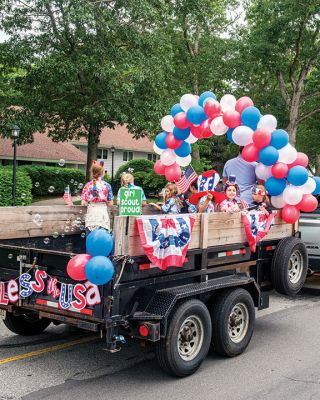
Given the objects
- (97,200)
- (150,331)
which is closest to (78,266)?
(150,331)

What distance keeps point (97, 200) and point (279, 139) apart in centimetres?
243

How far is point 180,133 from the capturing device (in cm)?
818

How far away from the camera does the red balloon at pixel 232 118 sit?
23.1ft

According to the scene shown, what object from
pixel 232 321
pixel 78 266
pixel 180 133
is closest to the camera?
pixel 78 266

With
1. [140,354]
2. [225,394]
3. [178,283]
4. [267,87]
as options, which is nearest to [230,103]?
[178,283]

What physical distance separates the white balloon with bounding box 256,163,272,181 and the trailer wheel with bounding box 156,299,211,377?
2490 mm

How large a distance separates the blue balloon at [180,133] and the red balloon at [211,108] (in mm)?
712

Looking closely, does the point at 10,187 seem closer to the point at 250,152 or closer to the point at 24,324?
the point at 24,324

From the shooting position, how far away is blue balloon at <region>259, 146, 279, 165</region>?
21.5 ft

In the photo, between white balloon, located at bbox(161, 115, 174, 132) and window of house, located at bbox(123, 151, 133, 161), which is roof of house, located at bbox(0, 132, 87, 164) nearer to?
window of house, located at bbox(123, 151, 133, 161)

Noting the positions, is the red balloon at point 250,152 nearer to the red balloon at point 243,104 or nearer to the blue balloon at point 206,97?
the red balloon at point 243,104

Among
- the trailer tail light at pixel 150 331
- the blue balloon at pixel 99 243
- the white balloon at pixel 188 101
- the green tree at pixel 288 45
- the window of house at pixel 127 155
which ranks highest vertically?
the green tree at pixel 288 45

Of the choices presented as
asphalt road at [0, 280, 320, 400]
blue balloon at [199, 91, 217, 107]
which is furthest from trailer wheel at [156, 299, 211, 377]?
blue balloon at [199, 91, 217, 107]

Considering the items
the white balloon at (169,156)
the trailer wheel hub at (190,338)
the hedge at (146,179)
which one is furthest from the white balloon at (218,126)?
the hedge at (146,179)
